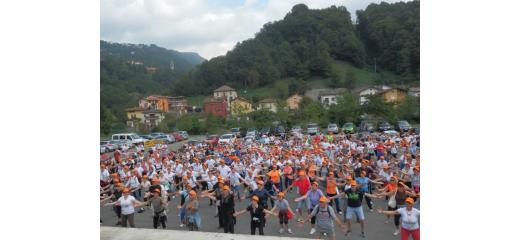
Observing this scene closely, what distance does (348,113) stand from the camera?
4931 centimetres

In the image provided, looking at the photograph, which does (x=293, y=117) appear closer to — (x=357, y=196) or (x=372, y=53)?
(x=357, y=196)

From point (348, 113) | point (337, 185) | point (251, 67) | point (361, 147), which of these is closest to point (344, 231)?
point (337, 185)

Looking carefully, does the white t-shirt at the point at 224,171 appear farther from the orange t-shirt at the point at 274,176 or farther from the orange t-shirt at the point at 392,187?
the orange t-shirt at the point at 392,187

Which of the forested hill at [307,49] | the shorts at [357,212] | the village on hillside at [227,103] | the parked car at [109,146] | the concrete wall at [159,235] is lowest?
the parked car at [109,146]

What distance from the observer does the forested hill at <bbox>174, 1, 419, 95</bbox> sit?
101562mm

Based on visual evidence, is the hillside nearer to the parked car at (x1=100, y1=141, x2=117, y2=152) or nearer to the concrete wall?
the parked car at (x1=100, y1=141, x2=117, y2=152)

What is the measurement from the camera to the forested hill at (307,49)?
333ft

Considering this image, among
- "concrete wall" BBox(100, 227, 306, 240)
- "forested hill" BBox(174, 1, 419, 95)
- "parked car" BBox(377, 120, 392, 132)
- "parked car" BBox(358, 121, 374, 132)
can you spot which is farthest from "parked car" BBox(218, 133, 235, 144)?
"forested hill" BBox(174, 1, 419, 95)

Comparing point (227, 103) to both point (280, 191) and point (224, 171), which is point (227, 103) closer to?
point (224, 171)

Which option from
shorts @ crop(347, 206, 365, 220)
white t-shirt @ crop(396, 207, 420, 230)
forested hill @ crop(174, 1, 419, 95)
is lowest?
shorts @ crop(347, 206, 365, 220)

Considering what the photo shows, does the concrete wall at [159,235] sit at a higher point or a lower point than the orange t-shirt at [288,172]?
higher

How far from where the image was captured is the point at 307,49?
106 meters

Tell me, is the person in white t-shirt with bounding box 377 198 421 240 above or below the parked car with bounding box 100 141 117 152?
above

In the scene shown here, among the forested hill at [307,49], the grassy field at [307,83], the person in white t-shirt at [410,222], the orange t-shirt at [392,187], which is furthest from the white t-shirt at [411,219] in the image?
the forested hill at [307,49]
